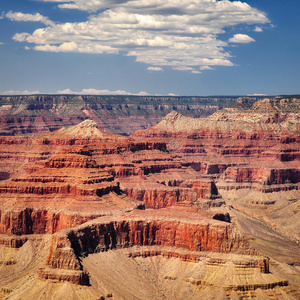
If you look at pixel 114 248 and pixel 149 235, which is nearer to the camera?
pixel 114 248

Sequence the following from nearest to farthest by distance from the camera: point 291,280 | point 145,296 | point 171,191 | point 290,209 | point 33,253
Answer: point 145,296 < point 291,280 < point 33,253 < point 171,191 < point 290,209

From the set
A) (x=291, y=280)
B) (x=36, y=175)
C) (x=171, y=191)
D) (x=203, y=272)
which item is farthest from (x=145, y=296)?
(x=171, y=191)

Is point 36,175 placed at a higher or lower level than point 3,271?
higher

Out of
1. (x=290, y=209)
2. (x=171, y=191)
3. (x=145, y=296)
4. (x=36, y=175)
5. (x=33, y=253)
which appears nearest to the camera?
(x=145, y=296)

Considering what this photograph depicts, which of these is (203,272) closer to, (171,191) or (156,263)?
(156,263)

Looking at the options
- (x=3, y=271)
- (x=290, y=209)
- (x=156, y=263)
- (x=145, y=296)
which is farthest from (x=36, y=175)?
(x=290, y=209)

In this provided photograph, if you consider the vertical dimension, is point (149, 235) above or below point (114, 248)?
above

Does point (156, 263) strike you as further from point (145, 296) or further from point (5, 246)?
point (5, 246)

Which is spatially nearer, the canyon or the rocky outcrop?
the canyon

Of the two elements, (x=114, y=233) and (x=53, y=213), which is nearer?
(x=114, y=233)

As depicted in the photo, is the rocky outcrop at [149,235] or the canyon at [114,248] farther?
the rocky outcrop at [149,235]
